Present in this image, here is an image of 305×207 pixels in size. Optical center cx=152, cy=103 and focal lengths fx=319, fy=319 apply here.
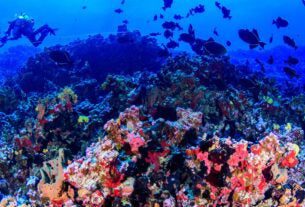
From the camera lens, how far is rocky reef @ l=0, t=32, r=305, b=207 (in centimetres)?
299

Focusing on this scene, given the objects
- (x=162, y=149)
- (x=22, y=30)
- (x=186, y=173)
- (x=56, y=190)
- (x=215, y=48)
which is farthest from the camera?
(x=22, y=30)

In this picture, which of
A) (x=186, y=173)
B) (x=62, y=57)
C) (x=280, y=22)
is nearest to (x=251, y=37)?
(x=280, y=22)

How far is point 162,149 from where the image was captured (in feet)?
11.5

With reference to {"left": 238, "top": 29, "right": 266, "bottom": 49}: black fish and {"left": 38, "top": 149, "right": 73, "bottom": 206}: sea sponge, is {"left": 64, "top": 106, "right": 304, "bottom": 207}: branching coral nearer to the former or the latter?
{"left": 38, "top": 149, "right": 73, "bottom": 206}: sea sponge

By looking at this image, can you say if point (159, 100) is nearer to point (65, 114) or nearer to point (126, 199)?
point (65, 114)

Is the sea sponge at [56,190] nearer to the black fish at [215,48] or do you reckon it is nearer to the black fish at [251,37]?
the black fish at [215,48]

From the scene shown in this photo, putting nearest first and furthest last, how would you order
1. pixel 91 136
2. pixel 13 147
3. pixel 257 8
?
pixel 13 147, pixel 91 136, pixel 257 8

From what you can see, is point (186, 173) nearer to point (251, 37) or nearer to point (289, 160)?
point (289, 160)

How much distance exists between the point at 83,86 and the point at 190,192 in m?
8.20

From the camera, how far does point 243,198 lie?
299cm

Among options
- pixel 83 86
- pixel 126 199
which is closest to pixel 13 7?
pixel 83 86

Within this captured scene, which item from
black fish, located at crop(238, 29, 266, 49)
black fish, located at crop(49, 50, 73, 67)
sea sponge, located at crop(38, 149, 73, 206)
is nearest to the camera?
sea sponge, located at crop(38, 149, 73, 206)

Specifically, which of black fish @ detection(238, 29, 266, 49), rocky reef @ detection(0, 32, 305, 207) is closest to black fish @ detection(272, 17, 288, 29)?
rocky reef @ detection(0, 32, 305, 207)

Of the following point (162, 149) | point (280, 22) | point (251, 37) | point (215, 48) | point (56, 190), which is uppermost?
point (280, 22)
